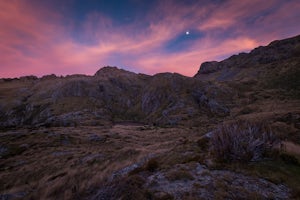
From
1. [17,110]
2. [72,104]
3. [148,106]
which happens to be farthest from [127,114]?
[17,110]

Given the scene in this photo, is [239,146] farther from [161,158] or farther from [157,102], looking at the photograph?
[157,102]

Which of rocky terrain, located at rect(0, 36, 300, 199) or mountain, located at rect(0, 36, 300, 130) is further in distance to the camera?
mountain, located at rect(0, 36, 300, 130)

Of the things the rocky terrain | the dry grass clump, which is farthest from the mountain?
the dry grass clump

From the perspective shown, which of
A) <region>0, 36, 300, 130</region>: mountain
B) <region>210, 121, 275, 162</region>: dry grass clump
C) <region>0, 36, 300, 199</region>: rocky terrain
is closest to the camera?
<region>0, 36, 300, 199</region>: rocky terrain

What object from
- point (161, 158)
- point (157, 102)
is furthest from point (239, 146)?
point (157, 102)

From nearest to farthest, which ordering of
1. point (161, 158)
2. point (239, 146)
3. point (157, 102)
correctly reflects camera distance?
point (239, 146) < point (161, 158) < point (157, 102)

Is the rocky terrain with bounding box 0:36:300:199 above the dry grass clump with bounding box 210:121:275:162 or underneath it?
underneath

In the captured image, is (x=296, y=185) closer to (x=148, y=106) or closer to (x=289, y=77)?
(x=148, y=106)

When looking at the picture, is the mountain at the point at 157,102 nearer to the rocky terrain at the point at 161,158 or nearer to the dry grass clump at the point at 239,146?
the rocky terrain at the point at 161,158

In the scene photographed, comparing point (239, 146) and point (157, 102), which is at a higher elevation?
point (239, 146)

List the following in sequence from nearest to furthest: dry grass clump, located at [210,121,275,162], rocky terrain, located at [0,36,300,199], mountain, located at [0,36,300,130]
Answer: rocky terrain, located at [0,36,300,199]
dry grass clump, located at [210,121,275,162]
mountain, located at [0,36,300,130]

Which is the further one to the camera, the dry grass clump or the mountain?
the mountain

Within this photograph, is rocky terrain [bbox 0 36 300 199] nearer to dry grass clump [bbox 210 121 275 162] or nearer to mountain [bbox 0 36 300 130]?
dry grass clump [bbox 210 121 275 162]

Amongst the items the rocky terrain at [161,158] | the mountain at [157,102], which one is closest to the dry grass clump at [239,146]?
the rocky terrain at [161,158]
